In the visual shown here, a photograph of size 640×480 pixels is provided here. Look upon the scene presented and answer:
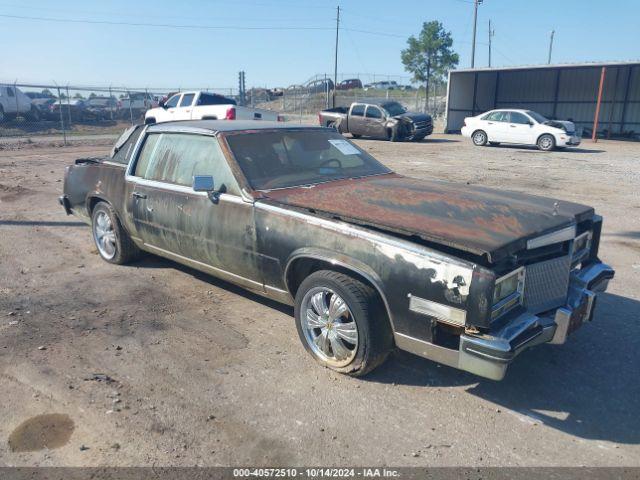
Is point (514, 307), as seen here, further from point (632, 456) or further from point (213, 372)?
point (213, 372)

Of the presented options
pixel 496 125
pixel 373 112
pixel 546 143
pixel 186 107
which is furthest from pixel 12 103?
pixel 546 143

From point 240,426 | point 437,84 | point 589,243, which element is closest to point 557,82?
point 437,84

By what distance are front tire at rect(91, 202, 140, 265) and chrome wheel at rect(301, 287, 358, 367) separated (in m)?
2.80

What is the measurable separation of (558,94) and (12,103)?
29.3m

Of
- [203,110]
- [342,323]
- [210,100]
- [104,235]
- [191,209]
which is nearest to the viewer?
[342,323]

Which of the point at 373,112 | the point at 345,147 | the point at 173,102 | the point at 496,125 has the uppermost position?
the point at 173,102

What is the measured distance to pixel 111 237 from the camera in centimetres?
594

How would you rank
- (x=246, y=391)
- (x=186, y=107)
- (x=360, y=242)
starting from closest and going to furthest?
(x=360, y=242) → (x=246, y=391) → (x=186, y=107)

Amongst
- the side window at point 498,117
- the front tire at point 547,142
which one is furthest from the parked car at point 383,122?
Result: the front tire at point 547,142

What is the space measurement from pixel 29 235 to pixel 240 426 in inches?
221

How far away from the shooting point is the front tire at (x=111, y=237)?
573cm

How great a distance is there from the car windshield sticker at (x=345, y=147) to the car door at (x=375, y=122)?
17.5m

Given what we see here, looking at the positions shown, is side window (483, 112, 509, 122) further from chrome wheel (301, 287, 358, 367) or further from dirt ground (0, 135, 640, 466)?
chrome wheel (301, 287, 358, 367)

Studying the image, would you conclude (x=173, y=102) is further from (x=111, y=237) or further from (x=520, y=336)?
(x=520, y=336)
